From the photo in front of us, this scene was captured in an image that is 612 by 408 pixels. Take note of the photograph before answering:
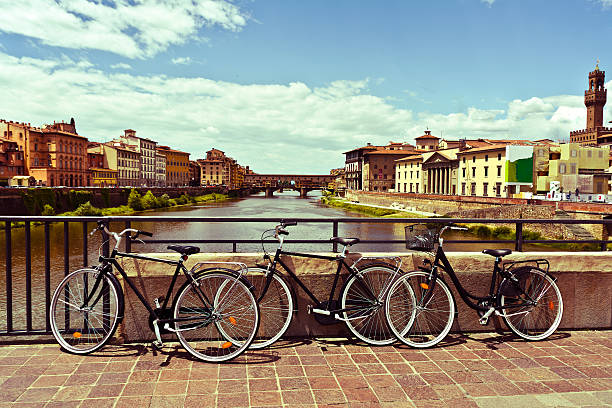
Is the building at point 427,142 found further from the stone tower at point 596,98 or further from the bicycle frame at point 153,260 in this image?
the bicycle frame at point 153,260

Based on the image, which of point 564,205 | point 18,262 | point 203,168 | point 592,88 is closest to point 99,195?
point 18,262

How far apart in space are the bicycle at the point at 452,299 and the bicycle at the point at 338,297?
6.9 inches

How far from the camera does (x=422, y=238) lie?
15.1 ft

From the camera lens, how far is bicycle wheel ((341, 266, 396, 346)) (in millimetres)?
4539

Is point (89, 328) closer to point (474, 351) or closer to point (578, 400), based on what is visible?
point (474, 351)

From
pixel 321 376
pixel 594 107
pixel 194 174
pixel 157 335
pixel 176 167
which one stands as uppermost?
pixel 594 107

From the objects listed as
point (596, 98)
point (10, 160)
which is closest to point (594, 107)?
point (596, 98)

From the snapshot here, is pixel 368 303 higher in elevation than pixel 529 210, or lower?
higher

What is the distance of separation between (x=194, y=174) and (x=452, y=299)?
15956cm

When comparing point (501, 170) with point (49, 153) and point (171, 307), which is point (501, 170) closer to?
point (171, 307)

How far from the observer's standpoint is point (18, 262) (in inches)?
1009

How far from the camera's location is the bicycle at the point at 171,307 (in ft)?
14.0

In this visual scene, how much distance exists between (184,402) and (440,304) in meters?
2.87

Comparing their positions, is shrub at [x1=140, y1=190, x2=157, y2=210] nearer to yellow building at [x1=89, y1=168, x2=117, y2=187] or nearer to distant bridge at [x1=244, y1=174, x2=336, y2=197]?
yellow building at [x1=89, y1=168, x2=117, y2=187]
